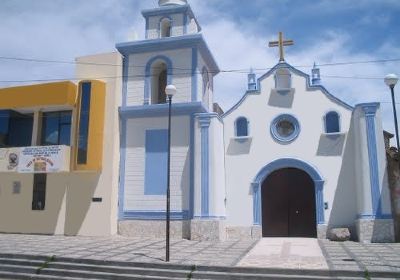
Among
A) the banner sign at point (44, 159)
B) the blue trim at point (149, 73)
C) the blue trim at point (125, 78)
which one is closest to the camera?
the banner sign at point (44, 159)

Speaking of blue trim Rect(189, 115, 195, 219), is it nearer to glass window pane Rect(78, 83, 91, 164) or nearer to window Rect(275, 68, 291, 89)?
window Rect(275, 68, 291, 89)

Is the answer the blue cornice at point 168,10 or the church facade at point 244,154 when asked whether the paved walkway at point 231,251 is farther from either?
the blue cornice at point 168,10

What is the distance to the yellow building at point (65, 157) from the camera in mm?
18406

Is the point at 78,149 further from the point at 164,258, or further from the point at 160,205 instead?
the point at 164,258

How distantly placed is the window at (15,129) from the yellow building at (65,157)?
54 mm

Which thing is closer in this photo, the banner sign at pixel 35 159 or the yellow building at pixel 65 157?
the banner sign at pixel 35 159

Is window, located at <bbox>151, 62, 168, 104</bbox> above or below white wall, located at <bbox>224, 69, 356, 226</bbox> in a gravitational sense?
above

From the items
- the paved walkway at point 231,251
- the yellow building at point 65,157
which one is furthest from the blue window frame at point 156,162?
the paved walkway at point 231,251

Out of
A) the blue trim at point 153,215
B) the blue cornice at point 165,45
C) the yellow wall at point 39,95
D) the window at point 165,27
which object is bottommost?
the blue trim at point 153,215

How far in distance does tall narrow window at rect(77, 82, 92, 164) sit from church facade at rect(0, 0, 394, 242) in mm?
65

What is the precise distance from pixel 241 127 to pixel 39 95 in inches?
356

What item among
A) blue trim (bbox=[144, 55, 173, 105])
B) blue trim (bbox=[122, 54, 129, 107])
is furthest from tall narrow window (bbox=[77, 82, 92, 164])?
blue trim (bbox=[144, 55, 173, 105])

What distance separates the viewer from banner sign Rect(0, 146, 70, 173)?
715 inches

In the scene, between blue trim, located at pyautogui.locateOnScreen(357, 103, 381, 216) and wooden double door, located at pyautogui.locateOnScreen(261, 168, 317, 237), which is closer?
blue trim, located at pyautogui.locateOnScreen(357, 103, 381, 216)
